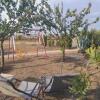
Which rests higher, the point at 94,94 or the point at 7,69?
the point at 7,69

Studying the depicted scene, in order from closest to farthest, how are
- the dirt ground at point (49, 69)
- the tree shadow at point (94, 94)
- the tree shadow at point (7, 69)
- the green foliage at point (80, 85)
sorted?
the green foliage at point (80, 85), the tree shadow at point (94, 94), the dirt ground at point (49, 69), the tree shadow at point (7, 69)

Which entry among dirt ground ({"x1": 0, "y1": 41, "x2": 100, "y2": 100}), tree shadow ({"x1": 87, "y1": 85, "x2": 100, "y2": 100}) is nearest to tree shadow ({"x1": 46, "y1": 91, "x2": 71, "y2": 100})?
dirt ground ({"x1": 0, "y1": 41, "x2": 100, "y2": 100})

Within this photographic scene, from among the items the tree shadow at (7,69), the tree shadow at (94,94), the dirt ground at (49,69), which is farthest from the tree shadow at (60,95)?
the tree shadow at (7,69)

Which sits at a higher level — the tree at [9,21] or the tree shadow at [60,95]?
the tree at [9,21]

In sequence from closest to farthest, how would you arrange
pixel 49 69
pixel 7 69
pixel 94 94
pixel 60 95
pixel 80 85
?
pixel 80 85 → pixel 94 94 → pixel 60 95 → pixel 49 69 → pixel 7 69

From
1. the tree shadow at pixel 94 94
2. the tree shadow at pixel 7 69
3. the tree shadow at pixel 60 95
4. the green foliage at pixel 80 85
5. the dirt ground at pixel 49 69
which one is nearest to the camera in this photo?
the green foliage at pixel 80 85

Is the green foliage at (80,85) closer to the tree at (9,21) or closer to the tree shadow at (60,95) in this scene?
the tree shadow at (60,95)

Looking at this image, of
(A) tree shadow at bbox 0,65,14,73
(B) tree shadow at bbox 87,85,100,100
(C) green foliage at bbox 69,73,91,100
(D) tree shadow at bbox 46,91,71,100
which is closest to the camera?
(C) green foliage at bbox 69,73,91,100

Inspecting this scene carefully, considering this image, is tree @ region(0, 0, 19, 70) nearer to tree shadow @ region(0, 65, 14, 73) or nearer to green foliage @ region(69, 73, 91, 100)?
tree shadow @ region(0, 65, 14, 73)

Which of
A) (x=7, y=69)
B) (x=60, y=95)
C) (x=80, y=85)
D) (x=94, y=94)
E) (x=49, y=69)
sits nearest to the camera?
(x=80, y=85)

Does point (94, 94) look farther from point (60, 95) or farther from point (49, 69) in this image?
point (49, 69)

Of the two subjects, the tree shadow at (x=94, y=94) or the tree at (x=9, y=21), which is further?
the tree at (x=9, y=21)

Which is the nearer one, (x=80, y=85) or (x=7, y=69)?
→ (x=80, y=85)

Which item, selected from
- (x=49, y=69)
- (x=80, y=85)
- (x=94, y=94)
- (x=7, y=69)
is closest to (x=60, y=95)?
(x=94, y=94)
